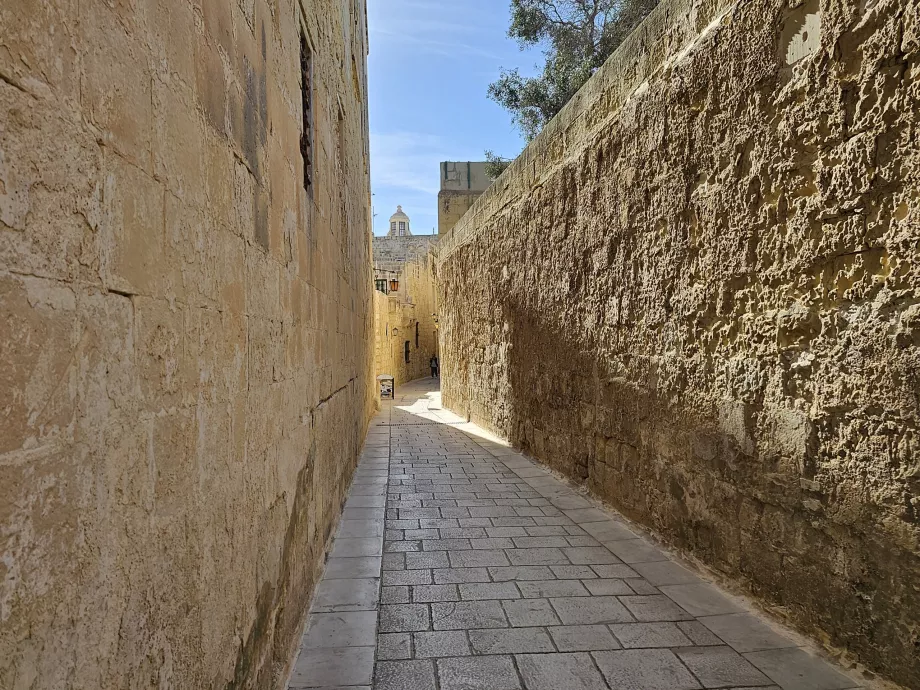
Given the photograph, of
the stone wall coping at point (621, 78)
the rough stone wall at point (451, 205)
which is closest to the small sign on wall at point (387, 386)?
the stone wall coping at point (621, 78)

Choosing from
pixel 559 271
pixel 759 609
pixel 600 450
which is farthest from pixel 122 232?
pixel 559 271

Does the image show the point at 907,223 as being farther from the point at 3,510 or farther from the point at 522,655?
the point at 3,510

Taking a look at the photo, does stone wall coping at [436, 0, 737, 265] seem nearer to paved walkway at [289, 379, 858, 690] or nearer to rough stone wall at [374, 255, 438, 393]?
paved walkway at [289, 379, 858, 690]

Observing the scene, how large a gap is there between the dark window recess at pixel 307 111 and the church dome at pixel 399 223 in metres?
42.2

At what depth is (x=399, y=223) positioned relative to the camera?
45156mm

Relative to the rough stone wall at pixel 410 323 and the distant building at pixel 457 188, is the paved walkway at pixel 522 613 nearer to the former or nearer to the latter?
the rough stone wall at pixel 410 323

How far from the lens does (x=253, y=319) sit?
193 cm

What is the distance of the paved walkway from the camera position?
7.53 feet

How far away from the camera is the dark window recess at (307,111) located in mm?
3295

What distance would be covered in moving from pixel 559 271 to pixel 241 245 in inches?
169

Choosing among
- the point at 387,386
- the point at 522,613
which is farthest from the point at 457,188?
the point at 522,613

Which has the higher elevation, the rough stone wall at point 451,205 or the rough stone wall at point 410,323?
the rough stone wall at point 451,205

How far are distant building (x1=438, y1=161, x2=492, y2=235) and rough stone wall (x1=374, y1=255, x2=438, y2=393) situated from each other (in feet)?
8.70

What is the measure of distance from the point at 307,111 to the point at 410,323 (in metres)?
21.8
